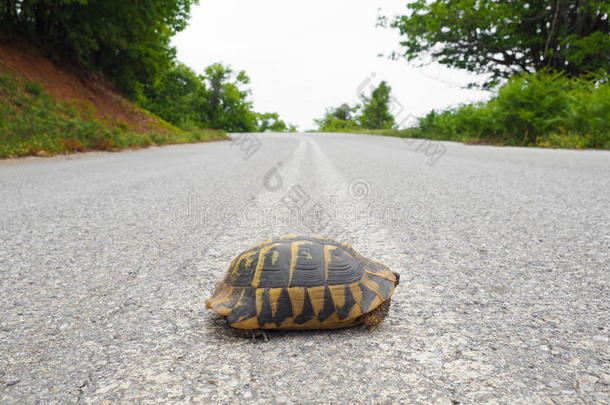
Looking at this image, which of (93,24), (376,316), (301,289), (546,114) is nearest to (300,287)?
(301,289)

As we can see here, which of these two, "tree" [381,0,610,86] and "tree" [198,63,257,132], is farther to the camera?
"tree" [198,63,257,132]

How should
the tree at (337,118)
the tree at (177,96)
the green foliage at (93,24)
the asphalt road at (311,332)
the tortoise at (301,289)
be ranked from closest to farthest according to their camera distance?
1. the asphalt road at (311,332)
2. the tortoise at (301,289)
3. the green foliage at (93,24)
4. the tree at (177,96)
5. the tree at (337,118)

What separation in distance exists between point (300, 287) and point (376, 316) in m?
0.37

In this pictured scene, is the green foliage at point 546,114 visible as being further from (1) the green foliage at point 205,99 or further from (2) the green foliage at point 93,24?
(1) the green foliage at point 205,99

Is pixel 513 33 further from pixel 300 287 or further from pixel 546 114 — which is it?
pixel 300 287

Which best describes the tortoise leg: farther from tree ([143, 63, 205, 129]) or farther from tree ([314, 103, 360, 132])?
tree ([314, 103, 360, 132])

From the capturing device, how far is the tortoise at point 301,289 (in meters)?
1.43

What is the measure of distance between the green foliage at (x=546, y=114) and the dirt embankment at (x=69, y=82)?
17.6m

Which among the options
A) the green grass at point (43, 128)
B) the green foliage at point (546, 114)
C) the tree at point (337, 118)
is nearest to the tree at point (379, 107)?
the tree at point (337, 118)

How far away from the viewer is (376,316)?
148 cm

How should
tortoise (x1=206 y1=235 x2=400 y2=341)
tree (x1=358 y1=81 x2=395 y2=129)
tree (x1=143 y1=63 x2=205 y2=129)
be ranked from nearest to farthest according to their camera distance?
1. tortoise (x1=206 y1=235 x2=400 y2=341)
2. tree (x1=143 y1=63 x2=205 y2=129)
3. tree (x1=358 y1=81 x2=395 y2=129)

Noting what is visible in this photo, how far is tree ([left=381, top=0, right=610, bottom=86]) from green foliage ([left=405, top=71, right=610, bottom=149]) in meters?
7.08

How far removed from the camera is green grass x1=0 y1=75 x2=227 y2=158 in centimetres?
912

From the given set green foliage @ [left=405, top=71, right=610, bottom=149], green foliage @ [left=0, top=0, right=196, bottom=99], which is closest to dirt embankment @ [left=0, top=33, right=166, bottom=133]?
green foliage @ [left=0, top=0, right=196, bottom=99]
